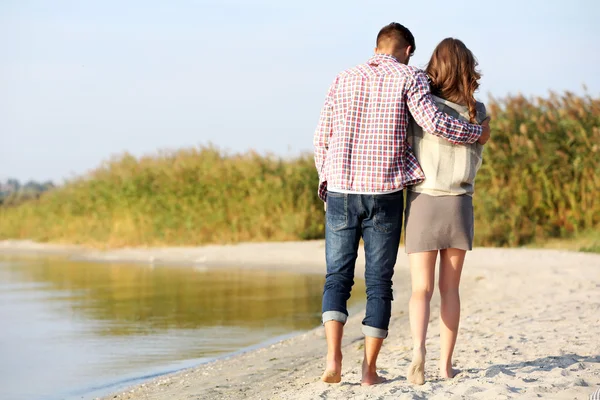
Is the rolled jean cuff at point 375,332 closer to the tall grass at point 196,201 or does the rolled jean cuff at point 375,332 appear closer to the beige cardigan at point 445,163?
the beige cardigan at point 445,163

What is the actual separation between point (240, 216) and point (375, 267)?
1326cm

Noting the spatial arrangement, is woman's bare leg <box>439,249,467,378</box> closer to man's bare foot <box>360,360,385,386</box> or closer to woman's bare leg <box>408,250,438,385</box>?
woman's bare leg <box>408,250,438,385</box>

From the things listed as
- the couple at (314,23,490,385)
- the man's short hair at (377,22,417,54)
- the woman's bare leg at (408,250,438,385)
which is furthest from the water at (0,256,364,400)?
the man's short hair at (377,22,417,54)

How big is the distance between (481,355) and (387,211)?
136 cm

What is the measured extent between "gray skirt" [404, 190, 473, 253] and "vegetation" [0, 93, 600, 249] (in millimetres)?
8791

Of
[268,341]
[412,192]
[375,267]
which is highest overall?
[412,192]

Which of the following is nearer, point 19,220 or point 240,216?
point 240,216

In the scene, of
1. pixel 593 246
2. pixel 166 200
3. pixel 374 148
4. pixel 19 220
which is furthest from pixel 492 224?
pixel 19 220

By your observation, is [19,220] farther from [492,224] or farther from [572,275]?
[572,275]

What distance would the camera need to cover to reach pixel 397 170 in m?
3.85

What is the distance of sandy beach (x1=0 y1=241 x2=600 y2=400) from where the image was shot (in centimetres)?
385

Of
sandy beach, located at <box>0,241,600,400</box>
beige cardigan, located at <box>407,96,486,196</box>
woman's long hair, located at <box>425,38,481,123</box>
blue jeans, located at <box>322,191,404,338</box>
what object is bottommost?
sandy beach, located at <box>0,241,600,400</box>

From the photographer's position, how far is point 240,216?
56.2 feet

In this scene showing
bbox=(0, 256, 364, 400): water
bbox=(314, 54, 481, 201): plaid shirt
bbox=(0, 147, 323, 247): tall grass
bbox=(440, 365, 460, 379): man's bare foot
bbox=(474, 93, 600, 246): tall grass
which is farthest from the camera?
bbox=(0, 147, 323, 247): tall grass
